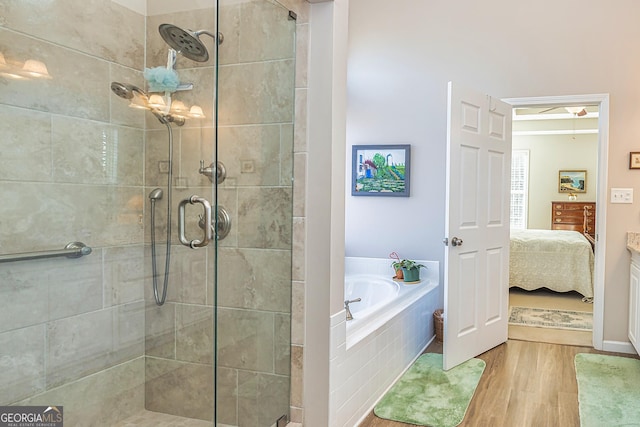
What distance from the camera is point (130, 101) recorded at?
2080 mm

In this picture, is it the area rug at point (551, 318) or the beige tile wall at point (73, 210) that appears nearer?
the beige tile wall at point (73, 210)

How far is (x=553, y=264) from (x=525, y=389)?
3.24 m

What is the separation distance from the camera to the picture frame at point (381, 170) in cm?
475

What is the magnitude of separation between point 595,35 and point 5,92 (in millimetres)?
4327

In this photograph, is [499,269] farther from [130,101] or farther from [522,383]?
[130,101]

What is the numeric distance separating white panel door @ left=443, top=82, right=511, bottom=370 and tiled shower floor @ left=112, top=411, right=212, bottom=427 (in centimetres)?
215

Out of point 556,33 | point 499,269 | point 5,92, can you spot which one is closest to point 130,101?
point 5,92

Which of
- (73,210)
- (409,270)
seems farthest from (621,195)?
(73,210)

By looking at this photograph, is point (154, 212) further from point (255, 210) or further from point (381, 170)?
point (381, 170)

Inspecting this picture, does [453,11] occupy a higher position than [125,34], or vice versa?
[453,11]

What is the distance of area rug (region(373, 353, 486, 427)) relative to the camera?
285 cm

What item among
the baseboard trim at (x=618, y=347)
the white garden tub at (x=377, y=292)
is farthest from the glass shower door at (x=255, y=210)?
the baseboard trim at (x=618, y=347)

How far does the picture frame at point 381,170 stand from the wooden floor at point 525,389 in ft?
4.99

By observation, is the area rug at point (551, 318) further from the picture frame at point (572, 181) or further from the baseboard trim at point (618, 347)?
the picture frame at point (572, 181)
